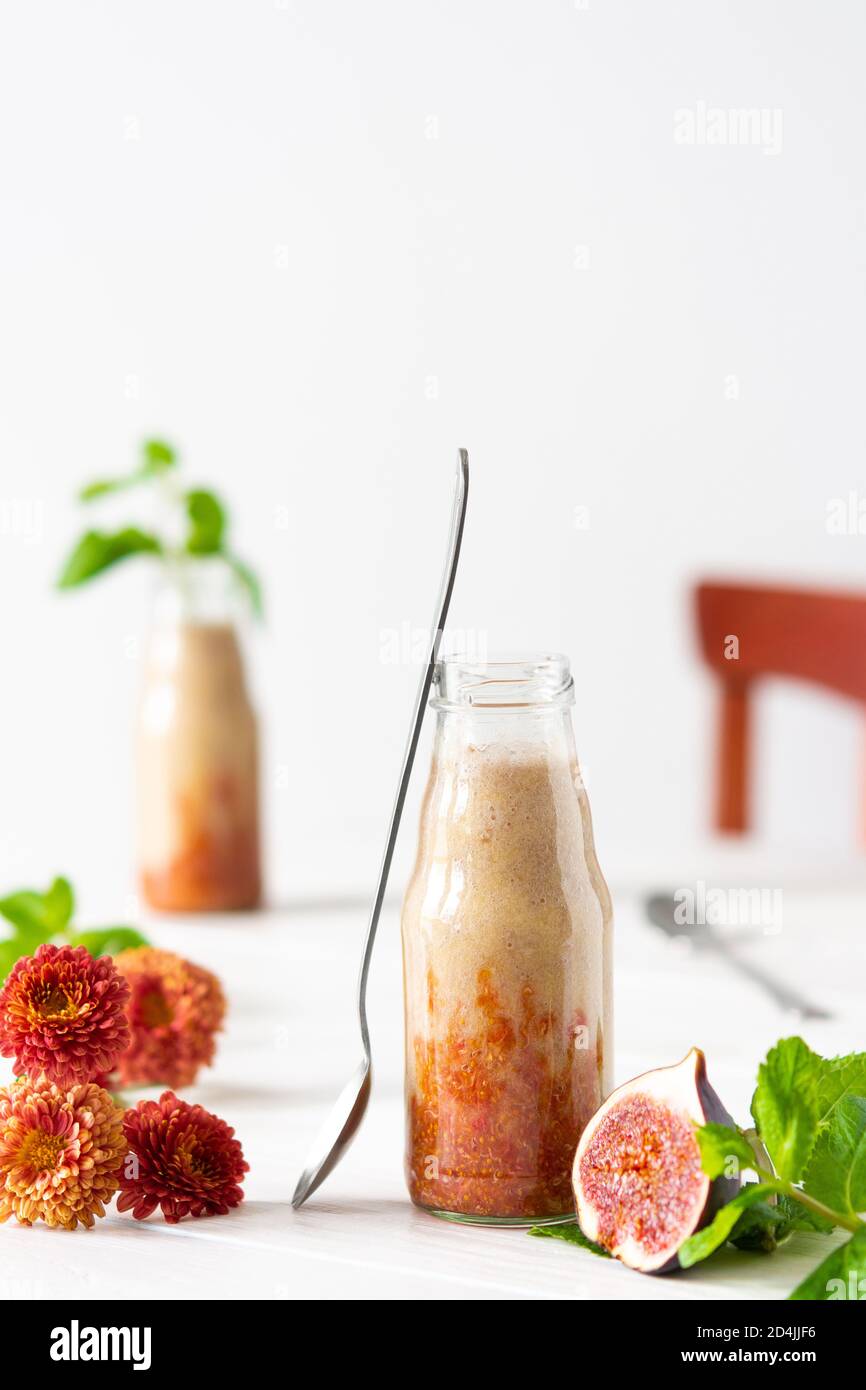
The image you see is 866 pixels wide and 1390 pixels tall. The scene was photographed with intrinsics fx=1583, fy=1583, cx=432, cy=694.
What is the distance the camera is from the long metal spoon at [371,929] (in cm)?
81

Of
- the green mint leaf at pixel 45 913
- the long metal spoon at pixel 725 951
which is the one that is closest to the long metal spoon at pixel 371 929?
the green mint leaf at pixel 45 913

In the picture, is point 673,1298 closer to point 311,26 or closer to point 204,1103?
point 204,1103

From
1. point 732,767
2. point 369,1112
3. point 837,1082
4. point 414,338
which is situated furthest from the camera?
point 414,338

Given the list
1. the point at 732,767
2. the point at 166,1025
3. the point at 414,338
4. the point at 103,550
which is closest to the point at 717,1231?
the point at 166,1025

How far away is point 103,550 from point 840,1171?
1.07m

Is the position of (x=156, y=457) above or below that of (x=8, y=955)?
above

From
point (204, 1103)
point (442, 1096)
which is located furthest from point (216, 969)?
point (442, 1096)

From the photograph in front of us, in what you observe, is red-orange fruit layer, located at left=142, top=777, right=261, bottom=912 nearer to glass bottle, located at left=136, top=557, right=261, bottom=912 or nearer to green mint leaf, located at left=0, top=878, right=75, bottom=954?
glass bottle, located at left=136, top=557, right=261, bottom=912

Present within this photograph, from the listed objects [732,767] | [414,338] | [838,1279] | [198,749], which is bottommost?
[732,767]

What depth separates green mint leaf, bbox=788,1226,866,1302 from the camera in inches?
27.7

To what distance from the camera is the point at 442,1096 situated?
0.81 metres

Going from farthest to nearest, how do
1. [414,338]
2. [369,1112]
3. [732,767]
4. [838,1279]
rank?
[414,338], [732,767], [369,1112], [838,1279]

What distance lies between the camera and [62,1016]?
2.71 feet

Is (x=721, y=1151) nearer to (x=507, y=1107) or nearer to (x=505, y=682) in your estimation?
(x=507, y=1107)
